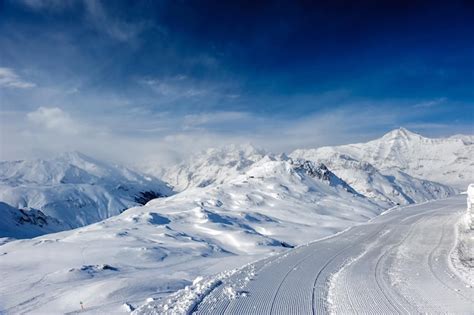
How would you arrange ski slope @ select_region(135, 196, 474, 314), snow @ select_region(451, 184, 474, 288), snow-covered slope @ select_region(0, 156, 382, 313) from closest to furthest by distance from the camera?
1. ski slope @ select_region(135, 196, 474, 314)
2. snow @ select_region(451, 184, 474, 288)
3. snow-covered slope @ select_region(0, 156, 382, 313)

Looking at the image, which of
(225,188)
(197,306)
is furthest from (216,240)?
(225,188)

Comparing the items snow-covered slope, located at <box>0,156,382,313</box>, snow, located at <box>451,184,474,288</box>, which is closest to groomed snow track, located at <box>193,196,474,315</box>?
snow, located at <box>451,184,474,288</box>

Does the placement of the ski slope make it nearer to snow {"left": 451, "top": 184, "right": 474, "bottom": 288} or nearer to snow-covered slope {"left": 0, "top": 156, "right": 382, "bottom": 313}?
snow {"left": 451, "top": 184, "right": 474, "bottom": 288}

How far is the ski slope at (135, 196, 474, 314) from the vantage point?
684 inches

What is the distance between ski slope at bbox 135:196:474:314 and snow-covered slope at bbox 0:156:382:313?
15.6 feet

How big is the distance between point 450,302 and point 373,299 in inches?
133

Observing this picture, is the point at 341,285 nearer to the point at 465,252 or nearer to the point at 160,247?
the point at 465,252

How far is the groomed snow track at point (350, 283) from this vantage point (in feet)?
57.0

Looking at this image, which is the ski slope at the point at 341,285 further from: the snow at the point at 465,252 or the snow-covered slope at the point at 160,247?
the snow-covered slope at the point at 160,247

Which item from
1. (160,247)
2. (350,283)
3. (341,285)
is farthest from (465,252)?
(160,247)

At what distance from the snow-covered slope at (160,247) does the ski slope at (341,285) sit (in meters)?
4.74

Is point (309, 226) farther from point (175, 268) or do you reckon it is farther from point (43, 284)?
point (43, 284)

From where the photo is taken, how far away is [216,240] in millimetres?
59719

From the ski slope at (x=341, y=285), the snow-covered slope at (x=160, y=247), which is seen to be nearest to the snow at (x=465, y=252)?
the ski slope at (x=341, y=285)
